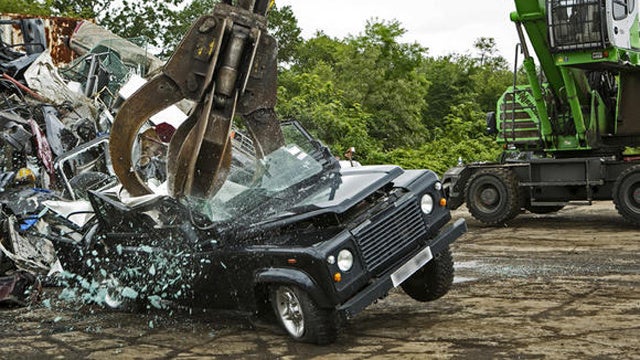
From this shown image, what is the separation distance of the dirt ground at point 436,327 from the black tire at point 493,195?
4.78m

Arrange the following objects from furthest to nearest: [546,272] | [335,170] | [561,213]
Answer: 1. [561,213]
2. [546,272]
3. [335,170]

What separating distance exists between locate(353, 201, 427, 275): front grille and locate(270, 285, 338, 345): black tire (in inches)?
18.8

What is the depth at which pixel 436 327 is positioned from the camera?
619 centimetres

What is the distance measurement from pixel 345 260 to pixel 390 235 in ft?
1.61

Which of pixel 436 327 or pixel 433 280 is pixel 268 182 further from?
pixel 436 327

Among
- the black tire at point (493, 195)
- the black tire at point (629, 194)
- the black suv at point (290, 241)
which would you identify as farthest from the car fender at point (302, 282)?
the black tire at point (493, 195)

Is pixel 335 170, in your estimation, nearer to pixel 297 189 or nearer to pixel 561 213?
pixel 297 189

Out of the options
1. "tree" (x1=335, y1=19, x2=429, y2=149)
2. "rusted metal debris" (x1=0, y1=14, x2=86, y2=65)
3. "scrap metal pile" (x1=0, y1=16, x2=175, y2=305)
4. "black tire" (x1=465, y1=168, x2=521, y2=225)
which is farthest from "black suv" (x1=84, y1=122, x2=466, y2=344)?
"tree" (x1=335, y1=19, x2=429, y2=149)

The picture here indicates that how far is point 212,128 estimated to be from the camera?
21.2ft

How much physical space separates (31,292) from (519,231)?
8.16 meters

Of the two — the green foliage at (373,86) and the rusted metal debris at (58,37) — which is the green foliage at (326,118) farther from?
the rusted metal debris at (58,37)

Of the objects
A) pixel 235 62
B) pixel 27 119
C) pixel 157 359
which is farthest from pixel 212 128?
pixel 27 119

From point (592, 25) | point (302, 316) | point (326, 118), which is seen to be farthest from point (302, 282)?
point (326, 118)

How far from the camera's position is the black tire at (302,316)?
5.70 meters
